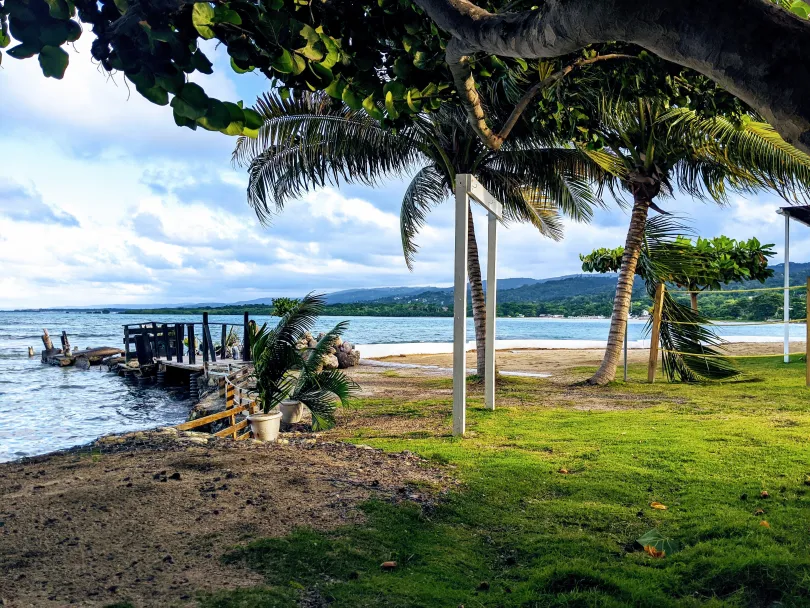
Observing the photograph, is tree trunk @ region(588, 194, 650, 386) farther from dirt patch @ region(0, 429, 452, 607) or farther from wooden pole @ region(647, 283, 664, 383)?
dirt patch @ region(0, 429, 452, 607)

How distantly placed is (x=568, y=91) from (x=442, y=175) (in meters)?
6.81

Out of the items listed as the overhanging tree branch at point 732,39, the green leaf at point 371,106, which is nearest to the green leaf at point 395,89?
the green leaf at point 371,106

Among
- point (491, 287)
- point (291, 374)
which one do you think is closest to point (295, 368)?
point (291, 374)

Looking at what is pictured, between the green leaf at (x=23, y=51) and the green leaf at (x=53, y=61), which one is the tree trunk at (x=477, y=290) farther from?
the green leaf at (x=23, y=51)

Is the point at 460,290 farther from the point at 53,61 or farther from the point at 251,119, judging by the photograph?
the point at 53,61

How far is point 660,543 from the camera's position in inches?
144

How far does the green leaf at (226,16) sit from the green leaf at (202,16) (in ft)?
0.11

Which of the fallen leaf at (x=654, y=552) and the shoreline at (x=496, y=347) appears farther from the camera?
the shoreline at (x=496, y=347)

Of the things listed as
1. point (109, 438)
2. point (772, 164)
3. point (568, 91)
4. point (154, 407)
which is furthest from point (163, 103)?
point (154, 407)

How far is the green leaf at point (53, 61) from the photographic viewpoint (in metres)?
2.34

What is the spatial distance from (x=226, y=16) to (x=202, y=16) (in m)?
0.11

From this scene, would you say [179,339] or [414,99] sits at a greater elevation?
[414,99]

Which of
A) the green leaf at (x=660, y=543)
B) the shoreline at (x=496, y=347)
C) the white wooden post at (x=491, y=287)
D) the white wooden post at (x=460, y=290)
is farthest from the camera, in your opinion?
the shoreline at (x=496, y=347)

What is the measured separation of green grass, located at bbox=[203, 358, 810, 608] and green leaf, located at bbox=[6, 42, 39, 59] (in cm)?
233
